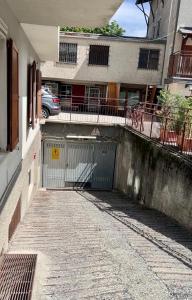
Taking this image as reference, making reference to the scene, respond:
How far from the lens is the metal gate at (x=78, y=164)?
1669 cm

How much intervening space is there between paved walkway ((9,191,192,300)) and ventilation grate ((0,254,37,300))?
28 cm

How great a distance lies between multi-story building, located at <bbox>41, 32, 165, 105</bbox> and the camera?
23672mm

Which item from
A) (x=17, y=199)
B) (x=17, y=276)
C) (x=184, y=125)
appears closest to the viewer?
(x=17, y=276)

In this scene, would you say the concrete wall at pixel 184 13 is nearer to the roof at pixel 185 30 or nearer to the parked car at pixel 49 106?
the roof at pixel 185 30

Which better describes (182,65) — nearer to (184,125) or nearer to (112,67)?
(112,67)

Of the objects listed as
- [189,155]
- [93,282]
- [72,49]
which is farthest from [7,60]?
[72,49]

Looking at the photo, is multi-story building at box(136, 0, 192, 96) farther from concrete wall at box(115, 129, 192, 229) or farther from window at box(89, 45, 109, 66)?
concrete wall at box(115, 129, 192, 229)

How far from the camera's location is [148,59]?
78.9ft

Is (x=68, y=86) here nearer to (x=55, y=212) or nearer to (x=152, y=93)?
(x=152, y=93)

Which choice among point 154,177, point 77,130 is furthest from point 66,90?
point 154,177

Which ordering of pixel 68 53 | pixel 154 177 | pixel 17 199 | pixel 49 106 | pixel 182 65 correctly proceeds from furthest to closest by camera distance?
1. pixel 68 53
2. pixel 182 65
3. pixel 49 106
4. pixel 154 177
5. pixel 17 199

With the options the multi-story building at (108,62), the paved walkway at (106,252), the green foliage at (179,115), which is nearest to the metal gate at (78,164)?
the green foliage at (179,115)

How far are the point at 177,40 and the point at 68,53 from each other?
7.84 metres

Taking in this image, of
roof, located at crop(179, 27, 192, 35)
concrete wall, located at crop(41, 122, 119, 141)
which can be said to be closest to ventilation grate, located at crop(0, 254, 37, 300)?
concrete wall, located at crop(41, 122, 119, 141)
